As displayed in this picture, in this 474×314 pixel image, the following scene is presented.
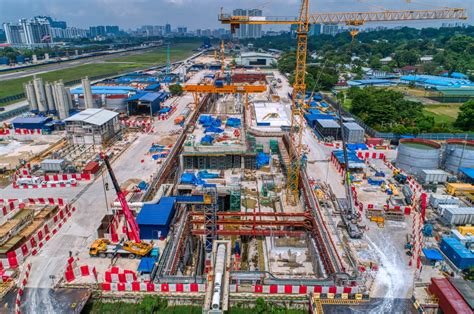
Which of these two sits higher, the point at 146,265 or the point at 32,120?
the point at 32,120

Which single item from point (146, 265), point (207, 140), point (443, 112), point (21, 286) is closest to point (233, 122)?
point (207, 140)

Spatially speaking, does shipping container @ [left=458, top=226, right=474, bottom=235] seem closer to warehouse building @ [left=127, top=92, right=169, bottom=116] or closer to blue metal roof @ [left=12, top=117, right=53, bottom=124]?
warehouse building @ [left=127, top=92, right=169, bottom=116]

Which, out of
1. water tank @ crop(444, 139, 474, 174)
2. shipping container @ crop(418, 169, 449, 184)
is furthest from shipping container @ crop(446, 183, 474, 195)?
water tank @ crop(444, 139, 474, 174)

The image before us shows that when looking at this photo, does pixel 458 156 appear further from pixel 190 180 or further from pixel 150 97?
pixel 150 97

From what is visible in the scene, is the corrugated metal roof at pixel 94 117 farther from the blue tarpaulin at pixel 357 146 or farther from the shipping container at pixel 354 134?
the shipping container at pixel 354 134

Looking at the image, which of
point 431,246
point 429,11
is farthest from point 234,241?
point 429,11

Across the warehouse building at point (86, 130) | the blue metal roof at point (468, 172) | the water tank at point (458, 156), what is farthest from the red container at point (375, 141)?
the warehouse building at point (86, 130)
